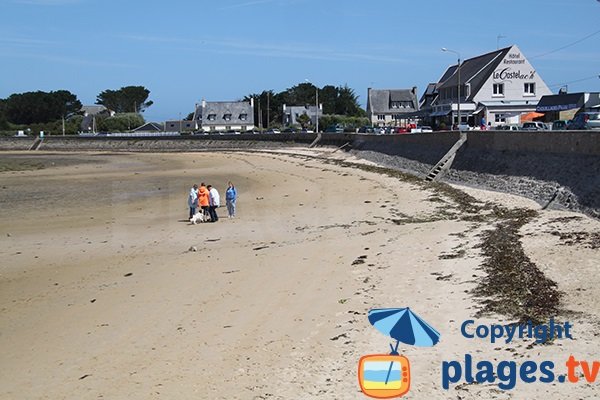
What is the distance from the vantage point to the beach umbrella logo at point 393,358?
7586 mm

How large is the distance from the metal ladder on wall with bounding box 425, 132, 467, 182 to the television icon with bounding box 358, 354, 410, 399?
83.2 feet

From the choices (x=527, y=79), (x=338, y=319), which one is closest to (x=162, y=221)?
(x=338, y=319)

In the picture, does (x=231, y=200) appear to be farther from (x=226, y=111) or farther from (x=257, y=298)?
(x=226, y=111)

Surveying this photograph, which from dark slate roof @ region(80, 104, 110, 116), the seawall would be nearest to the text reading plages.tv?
the seawall

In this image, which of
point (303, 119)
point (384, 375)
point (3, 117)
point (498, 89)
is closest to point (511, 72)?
point (498, 89)

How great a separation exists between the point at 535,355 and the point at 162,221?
18022 mm

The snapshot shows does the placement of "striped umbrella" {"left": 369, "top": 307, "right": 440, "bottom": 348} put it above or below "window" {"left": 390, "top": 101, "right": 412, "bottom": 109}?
below

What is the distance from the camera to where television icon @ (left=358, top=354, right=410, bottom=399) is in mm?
7506

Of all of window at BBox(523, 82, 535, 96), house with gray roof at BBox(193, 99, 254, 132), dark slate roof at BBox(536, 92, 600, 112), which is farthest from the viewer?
house with gray roof at BBox(193, 99, 254, 132)

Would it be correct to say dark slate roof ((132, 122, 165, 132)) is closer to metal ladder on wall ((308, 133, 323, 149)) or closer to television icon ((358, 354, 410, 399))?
metal ladder on wall ((308, 133, 323, 149))

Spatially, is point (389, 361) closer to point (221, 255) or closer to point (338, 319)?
point (338, 319)

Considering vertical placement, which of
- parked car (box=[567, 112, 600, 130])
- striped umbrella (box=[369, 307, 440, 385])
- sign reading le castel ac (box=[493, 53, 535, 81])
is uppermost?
sign reading le castel ac (box=[493, 53, 535, 81])

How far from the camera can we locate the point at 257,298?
12.2 m

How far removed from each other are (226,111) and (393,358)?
13425 cm
